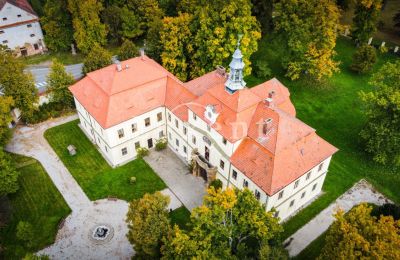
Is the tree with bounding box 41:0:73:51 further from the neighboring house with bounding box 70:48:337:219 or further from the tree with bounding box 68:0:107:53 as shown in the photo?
the neighboring house with bounding box 70:48:337:219

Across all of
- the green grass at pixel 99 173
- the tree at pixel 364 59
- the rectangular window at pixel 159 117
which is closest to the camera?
the green grass at pixel 99 173

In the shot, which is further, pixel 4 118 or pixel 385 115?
pixel 4 118

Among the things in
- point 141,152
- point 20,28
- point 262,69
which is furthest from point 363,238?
point 20,28

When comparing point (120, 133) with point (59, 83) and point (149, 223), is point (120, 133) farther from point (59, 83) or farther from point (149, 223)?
point (149, 223)

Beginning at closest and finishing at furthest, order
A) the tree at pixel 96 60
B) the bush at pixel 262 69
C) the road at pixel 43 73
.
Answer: the tree at pixel 96 60, the road at pixel 43 73, the bush at pixel 262 69

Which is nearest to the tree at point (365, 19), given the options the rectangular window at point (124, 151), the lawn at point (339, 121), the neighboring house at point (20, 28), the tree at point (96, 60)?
the lawn at point (339, 121)

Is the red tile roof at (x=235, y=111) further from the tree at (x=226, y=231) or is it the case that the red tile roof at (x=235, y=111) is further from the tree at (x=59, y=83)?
the tree at (x=59, y=83)

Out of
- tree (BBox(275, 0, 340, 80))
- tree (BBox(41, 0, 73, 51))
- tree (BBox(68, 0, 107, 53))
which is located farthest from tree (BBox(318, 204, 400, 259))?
tree (BBox(41, 0, 73, 51))

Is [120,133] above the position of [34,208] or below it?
above
